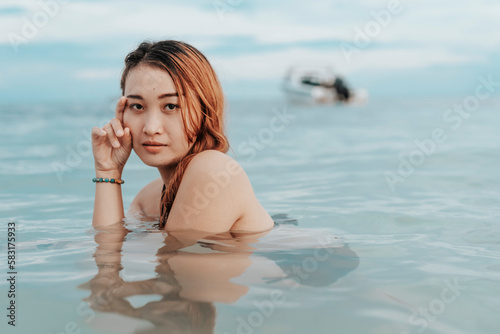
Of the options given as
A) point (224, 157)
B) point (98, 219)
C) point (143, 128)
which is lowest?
point (98, 219)

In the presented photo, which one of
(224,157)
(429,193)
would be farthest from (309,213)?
(224,157)

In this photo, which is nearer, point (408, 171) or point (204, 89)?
point (204, 89)

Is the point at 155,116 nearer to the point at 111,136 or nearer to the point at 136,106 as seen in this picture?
the point at 136,106

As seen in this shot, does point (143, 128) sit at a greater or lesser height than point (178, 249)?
greater

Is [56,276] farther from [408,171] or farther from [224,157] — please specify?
[408,171]

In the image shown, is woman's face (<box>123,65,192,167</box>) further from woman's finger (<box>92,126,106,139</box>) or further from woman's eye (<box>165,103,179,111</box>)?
woman's finger (<box>92,126,106,139</box>)

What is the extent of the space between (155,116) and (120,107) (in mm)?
318

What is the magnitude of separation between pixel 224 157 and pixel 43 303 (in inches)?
51.3

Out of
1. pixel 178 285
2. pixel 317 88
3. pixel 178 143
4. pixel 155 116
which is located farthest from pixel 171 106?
pixel 317 88

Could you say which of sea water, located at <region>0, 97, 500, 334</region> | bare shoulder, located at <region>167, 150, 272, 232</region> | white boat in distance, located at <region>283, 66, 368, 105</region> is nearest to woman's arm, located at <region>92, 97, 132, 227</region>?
sea water, located at <region>0, 97, 500, 334</region>

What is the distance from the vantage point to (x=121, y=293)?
227 cm

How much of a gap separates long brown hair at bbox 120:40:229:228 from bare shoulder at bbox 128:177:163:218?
2.28 ft

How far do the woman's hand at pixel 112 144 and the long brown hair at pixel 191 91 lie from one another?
1.18ft

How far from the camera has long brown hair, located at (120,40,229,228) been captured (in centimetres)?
319
